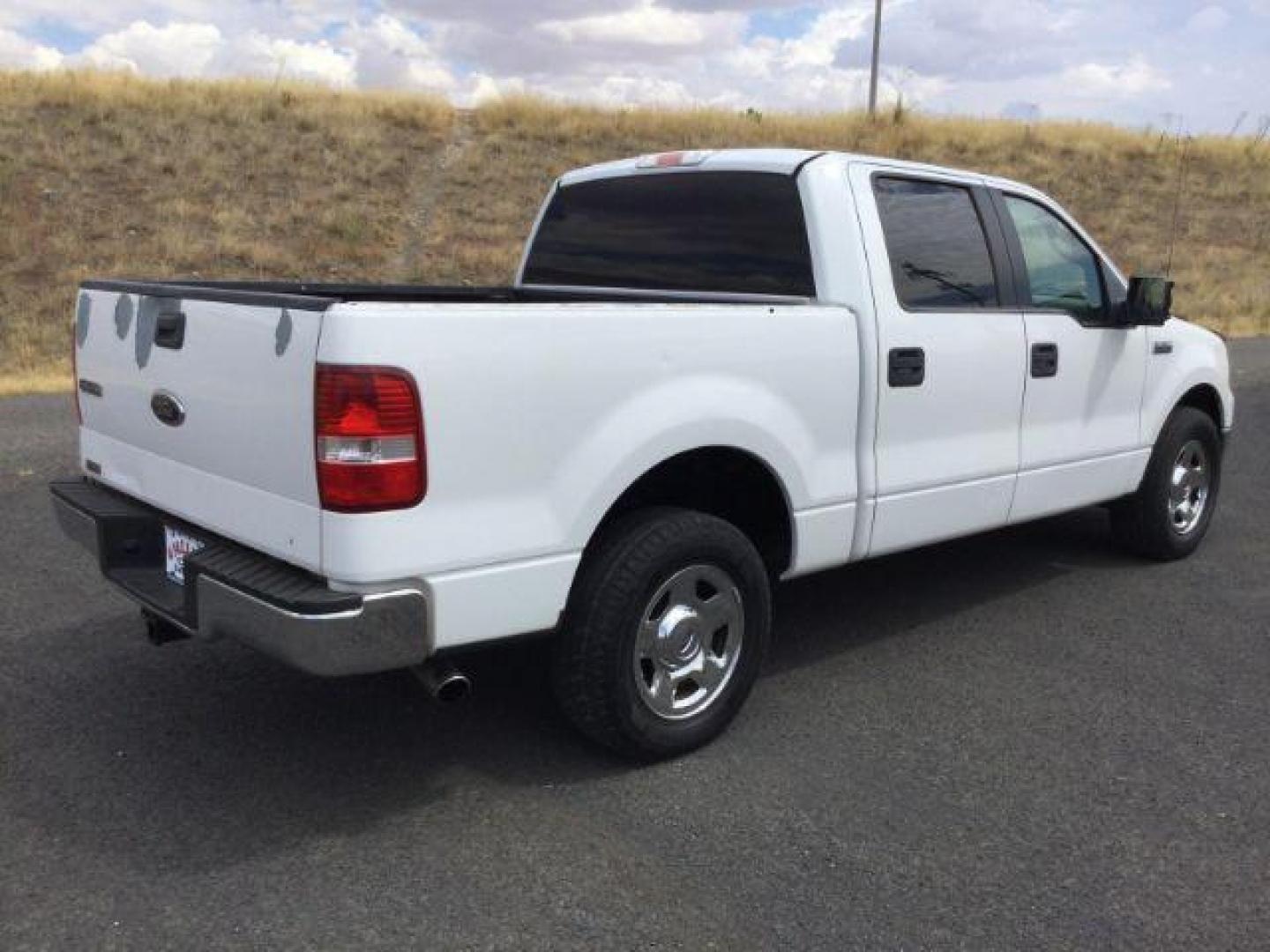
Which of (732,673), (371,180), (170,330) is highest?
(371,180)

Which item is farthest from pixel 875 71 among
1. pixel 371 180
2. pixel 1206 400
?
pixel 1206 400

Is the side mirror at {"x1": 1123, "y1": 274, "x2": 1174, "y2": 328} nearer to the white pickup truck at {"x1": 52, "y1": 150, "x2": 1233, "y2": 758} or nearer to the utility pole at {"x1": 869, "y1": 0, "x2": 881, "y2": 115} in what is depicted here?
the white pickup truck at {"x1": 52, "y1": 150, "x2": 1233, "y2": 758}

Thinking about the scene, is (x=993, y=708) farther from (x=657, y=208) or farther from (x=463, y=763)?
(x=657, y=208)

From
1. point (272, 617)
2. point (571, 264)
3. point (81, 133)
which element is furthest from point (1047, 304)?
point (81, 133)

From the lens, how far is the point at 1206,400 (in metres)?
5.97

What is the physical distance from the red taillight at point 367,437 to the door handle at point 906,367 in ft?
6.10

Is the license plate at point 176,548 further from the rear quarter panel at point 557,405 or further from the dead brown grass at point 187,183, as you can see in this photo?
the dead brown grass at point 187,183

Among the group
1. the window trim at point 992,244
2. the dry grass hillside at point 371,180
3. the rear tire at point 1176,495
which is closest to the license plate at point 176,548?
the window trim at point 992,244

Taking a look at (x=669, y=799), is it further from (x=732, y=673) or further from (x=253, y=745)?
(x=253, y=745)

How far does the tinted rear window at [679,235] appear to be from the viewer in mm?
4109

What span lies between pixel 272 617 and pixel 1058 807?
2.26m

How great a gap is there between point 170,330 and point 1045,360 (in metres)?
3.32

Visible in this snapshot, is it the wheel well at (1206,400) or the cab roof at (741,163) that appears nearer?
the cab roof at (741,163)

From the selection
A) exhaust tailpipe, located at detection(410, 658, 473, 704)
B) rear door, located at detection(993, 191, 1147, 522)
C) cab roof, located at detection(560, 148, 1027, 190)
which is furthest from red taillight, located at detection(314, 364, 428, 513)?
rear door, located at detection(993, 191, 1147, 522)
